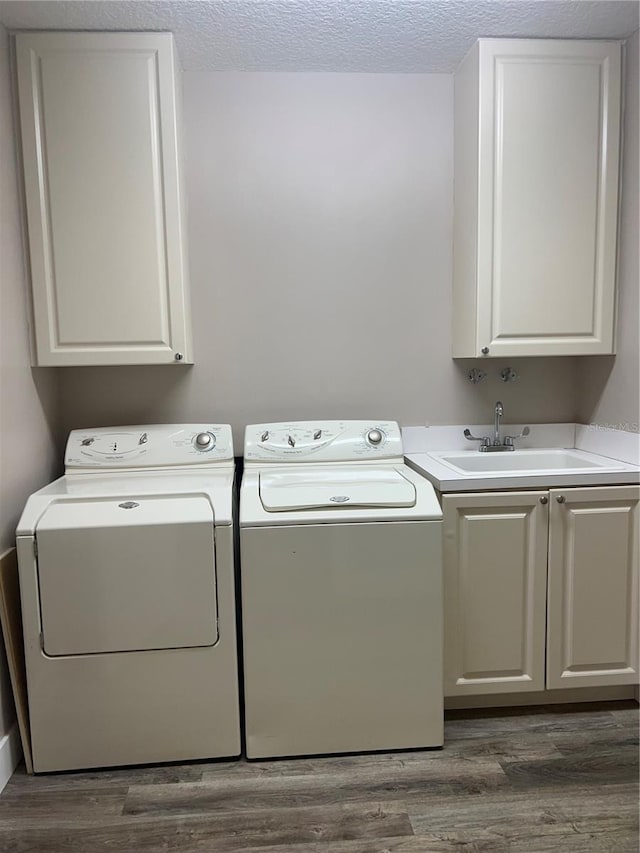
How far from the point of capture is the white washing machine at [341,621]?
6.25 feet

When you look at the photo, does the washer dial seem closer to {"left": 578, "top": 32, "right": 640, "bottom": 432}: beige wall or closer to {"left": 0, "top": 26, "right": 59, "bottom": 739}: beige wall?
{"left": 578, "top": 32, "right": 640, "bottom": 432}: beige wall

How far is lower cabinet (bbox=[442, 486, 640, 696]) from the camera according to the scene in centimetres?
212

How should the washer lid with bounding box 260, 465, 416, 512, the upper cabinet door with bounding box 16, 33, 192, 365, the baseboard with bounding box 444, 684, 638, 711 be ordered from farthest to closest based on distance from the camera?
the baseboard with bounding box 444, 684, 638, 711 → the upper cabinet door with bounding box 16, 33, 192, 365 → the washer lid with bounding box 260, 465, 416, 512

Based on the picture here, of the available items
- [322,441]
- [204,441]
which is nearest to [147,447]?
[204,441]

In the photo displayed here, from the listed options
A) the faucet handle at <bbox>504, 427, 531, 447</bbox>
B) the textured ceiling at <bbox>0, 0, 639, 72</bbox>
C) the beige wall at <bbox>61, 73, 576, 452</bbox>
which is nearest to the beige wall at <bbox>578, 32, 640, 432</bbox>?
the textured ceiling at <bbox>0, 0, 639, 72</bbox>

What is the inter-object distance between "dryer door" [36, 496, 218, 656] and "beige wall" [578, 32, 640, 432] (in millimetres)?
1622

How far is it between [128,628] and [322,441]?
3.17ft

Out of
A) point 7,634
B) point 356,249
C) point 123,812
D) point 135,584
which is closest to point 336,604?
point 135,584

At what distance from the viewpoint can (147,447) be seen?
232 cm

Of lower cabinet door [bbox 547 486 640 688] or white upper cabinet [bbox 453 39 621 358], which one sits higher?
white upper cabinet [bbox 453 39 621 358]

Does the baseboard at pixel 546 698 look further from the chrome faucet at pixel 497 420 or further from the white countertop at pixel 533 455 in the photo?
the chrome faucet at pixel 497 420

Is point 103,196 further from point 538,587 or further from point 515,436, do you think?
point 538,587

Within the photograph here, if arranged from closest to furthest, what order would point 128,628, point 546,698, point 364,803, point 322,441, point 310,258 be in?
point 364,803
point 128,628
point 546,698
point 322,441
point 310,258

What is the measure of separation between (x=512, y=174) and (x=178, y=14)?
1.28 metres
